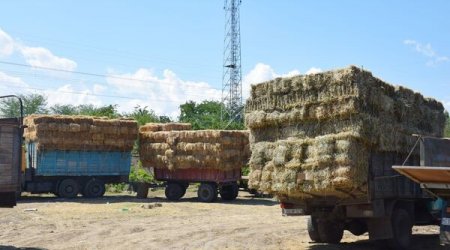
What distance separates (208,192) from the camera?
2405 cm

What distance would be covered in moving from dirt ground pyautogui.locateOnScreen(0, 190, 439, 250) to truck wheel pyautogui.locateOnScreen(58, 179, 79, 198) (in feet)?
7.96

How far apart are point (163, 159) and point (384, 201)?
1515cm

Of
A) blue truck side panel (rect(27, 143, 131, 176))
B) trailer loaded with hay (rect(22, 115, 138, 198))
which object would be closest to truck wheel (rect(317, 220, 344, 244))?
trailer loaded with hay (rect(22, 115, 138, 198))

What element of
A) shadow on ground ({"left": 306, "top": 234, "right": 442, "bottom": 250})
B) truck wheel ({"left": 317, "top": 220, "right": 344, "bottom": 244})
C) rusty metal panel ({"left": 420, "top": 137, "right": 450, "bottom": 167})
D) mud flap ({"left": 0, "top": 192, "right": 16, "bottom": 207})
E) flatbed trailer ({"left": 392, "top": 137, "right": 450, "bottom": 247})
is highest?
rusty metal panel ({"left": 420, "top": 137, "right": 450, "bottom": 167})

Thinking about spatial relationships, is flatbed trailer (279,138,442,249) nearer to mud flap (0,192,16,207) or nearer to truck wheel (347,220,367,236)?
truck wheel (347,220,367,236)

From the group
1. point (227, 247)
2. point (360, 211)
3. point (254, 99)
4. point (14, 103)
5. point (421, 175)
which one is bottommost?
point (227, 247)

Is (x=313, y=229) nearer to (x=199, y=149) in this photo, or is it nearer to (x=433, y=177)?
(x=433, y=177)

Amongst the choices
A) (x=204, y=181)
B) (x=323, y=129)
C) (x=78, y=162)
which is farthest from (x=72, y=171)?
(x=323, y=129)

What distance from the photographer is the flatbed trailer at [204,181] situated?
23984 millimetres

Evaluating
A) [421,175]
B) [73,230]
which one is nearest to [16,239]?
[73,230]

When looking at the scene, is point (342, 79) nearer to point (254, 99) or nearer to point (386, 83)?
point (386, 83)

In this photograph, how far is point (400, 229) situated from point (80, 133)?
17.1 metres

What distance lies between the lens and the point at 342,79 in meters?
10.7

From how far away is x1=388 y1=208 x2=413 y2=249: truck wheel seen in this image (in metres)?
11.3
